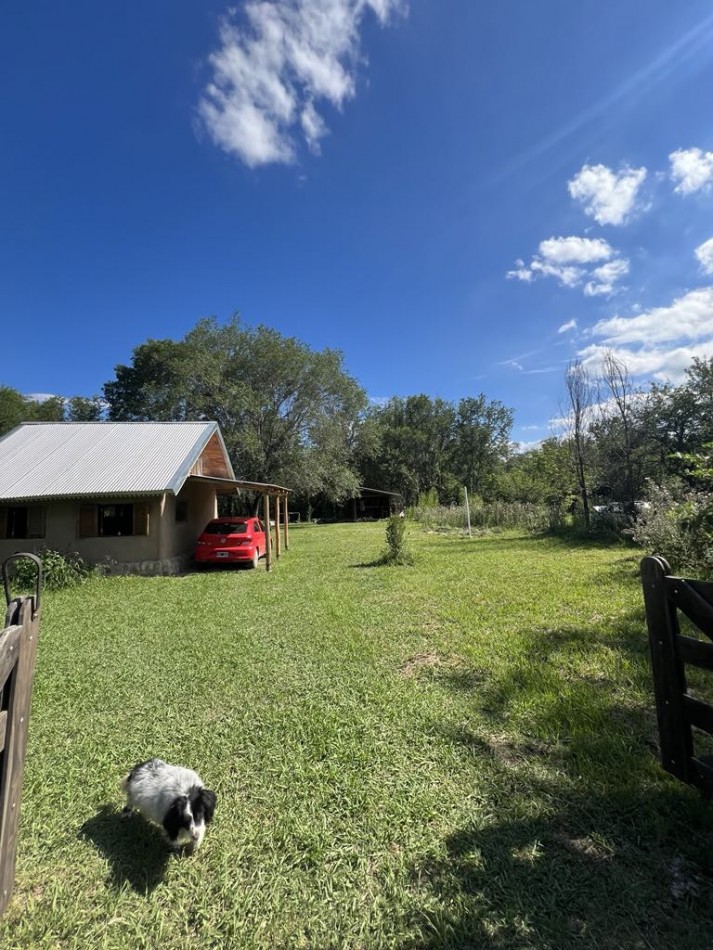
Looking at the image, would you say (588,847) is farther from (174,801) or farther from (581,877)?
(174,801)

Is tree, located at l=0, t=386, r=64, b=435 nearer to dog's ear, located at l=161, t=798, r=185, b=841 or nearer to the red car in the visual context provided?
the red car

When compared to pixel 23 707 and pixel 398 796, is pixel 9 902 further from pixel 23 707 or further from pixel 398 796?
pixel 398 796

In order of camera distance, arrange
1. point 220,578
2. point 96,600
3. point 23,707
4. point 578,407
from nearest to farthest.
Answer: point 23,707
point 96,600
point 220,578
point 578,407

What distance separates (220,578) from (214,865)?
8.75m

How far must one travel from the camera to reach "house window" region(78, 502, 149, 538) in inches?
Result: 440

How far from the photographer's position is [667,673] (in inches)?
88.2

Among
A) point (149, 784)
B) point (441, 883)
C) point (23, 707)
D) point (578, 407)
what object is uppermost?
point (578, 407)

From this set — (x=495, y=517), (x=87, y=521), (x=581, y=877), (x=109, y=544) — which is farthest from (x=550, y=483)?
(x=581, y=877)

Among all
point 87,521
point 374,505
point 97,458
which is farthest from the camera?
point 374,505

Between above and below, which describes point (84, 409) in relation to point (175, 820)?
above

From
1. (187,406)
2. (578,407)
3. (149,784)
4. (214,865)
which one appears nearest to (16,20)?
(149,784)

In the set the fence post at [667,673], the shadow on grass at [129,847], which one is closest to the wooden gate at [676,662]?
the fence post at [667,673]

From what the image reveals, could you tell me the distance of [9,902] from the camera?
2.00 meters

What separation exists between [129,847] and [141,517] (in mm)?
10000
